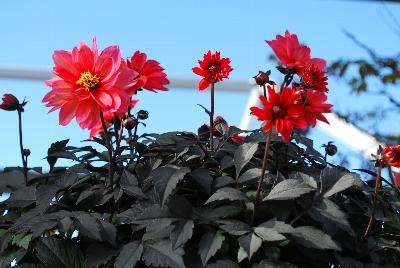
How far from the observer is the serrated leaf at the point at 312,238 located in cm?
113

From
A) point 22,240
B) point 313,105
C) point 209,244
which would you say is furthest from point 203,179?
point 22,240

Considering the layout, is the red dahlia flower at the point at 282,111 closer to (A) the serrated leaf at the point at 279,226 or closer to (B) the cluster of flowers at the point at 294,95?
(B) the cluster of flowers at the point at 294,95

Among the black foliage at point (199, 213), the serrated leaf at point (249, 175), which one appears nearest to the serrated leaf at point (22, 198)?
the black foliage at point (199, 213)

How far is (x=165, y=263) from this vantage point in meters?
1.13

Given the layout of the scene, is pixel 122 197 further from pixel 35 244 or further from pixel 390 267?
pixel 390 267

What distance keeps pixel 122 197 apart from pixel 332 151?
1.78 feet

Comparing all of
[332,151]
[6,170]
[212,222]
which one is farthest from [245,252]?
[6,170]

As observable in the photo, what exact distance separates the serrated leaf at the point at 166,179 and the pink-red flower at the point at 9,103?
453mm

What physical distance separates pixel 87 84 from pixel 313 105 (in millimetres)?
438

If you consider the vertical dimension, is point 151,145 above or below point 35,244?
above

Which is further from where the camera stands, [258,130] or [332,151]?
[332,151]

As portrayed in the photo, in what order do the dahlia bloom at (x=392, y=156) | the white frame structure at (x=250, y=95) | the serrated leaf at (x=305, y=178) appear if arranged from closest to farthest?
the serrated leaf at (x=305, y=178) < the dahlia bloom at (x=392, y=156) < the white frame structure at (x=250, y=95)

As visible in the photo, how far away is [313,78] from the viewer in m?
1.34

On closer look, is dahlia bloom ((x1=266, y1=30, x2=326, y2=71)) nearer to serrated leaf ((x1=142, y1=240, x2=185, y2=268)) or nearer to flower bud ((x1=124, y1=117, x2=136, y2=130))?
flower bud ((x1=124, y1=117, x2=136, y2=130))
